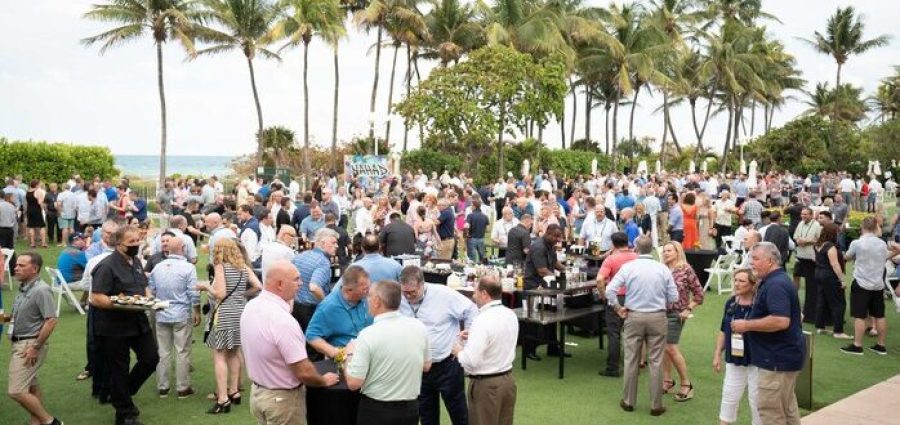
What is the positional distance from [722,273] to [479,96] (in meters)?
21.0

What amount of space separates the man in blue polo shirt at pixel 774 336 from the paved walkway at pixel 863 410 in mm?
1572

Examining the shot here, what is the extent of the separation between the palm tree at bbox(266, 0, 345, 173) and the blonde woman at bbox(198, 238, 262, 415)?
28466 mm

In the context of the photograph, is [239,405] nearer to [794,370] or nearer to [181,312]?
[181,312]

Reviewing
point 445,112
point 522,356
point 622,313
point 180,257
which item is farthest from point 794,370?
point 445,112

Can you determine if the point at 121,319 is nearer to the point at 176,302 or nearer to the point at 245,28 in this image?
the point at 176,302

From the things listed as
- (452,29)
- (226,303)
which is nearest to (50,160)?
(452,29)

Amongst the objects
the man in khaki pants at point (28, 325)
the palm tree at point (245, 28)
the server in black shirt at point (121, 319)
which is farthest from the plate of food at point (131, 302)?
the palm tree at point (245, 28)

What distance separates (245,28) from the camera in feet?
112

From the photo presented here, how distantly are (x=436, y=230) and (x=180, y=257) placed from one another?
21.2 feet

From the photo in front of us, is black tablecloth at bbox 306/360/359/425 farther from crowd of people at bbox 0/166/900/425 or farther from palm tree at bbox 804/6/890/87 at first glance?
palm tree at bbox 804/6/890/87

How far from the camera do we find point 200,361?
887 cm

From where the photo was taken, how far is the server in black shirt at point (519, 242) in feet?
32.9

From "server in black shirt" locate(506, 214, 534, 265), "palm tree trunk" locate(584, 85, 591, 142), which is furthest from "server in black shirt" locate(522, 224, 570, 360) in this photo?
"palm tree trunk" locate(584, 85, 591, 142)

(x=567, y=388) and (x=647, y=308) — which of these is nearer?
(x=647, y=308)
